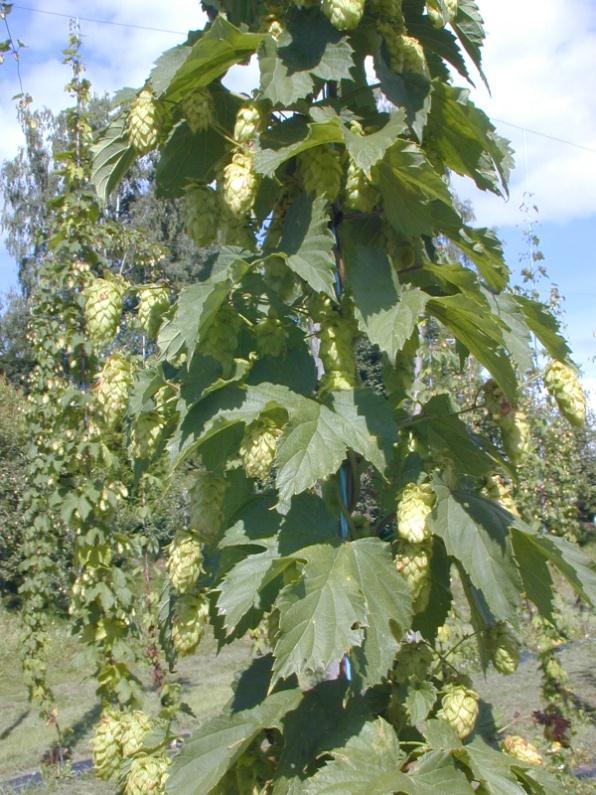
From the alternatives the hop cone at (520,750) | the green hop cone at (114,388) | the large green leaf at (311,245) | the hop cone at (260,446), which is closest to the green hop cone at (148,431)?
the green hop cone at (114,388)

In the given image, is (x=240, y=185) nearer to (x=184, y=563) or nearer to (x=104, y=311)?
(x=104, y=311)

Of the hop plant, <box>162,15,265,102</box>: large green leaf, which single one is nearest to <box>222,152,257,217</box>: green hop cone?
<box>162,15,265,102</box>: large green leaf

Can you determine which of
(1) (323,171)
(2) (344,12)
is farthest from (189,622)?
(2) (344,12)

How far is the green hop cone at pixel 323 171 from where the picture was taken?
1.66 metres

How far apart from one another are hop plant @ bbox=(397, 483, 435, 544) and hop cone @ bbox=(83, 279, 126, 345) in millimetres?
663

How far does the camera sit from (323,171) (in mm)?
1660

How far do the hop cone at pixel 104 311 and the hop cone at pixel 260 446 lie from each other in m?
0.38

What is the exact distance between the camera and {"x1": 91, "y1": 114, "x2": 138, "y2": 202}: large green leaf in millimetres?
1887

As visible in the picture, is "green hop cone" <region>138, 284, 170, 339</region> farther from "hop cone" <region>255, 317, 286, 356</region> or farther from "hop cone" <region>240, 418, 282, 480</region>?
"hop cone" <region>240, 418, 282, 480</region>

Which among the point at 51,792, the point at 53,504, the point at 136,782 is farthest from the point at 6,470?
the point at 136,782

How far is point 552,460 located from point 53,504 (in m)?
6.08

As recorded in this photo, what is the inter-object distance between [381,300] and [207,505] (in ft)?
1.69

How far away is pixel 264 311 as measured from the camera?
183cm

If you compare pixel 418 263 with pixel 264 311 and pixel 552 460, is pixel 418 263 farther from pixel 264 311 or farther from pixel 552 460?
pixel 552 460
